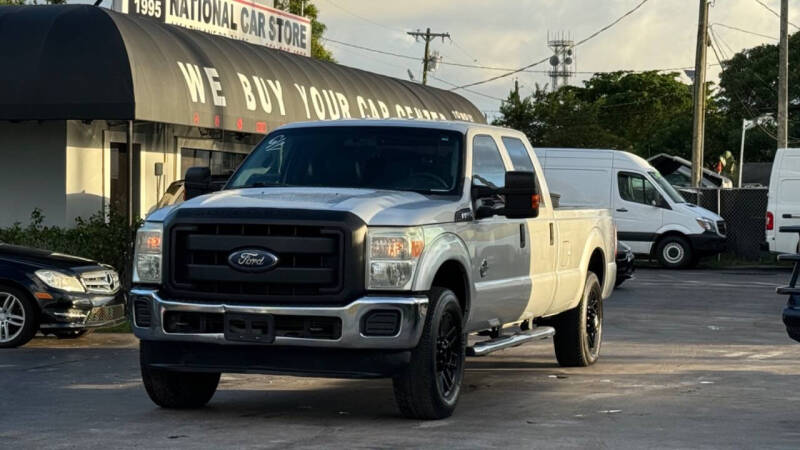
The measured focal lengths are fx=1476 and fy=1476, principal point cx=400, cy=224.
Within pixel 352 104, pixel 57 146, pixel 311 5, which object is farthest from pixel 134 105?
pixel 311 5

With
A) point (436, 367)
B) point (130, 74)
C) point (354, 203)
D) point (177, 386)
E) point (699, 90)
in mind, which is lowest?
point (177, 386)

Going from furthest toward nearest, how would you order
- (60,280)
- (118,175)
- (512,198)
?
1. (118,175)
2. (60,280)
3. (512,198)

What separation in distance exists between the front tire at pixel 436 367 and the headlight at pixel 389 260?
0.34 m

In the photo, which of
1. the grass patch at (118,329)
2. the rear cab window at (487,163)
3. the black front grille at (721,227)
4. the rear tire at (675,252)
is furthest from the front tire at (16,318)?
the black front grille at (721,227)

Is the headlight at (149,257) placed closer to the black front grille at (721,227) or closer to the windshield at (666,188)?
the windshield at (666,188)

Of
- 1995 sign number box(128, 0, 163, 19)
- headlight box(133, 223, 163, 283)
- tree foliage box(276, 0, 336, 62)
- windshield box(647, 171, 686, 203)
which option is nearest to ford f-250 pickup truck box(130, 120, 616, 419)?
headlight box(133, 223, 163, 283)

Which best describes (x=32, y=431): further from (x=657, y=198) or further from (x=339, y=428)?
(x=657, y=198)

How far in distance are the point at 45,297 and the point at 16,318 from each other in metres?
0.37

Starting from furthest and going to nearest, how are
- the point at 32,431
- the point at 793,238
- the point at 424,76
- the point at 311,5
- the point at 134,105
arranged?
the point at 424,76
the point at 311,5
the point at 793,238
the point at 134,105
the point at 32,431

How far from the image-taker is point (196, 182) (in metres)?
10.9

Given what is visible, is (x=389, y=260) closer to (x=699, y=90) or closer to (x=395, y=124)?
(x=395, y=124)

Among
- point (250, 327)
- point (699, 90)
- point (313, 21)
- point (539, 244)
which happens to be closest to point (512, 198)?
point (539, 244)

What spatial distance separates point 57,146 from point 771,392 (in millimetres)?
13687

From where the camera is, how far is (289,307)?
364 inches
